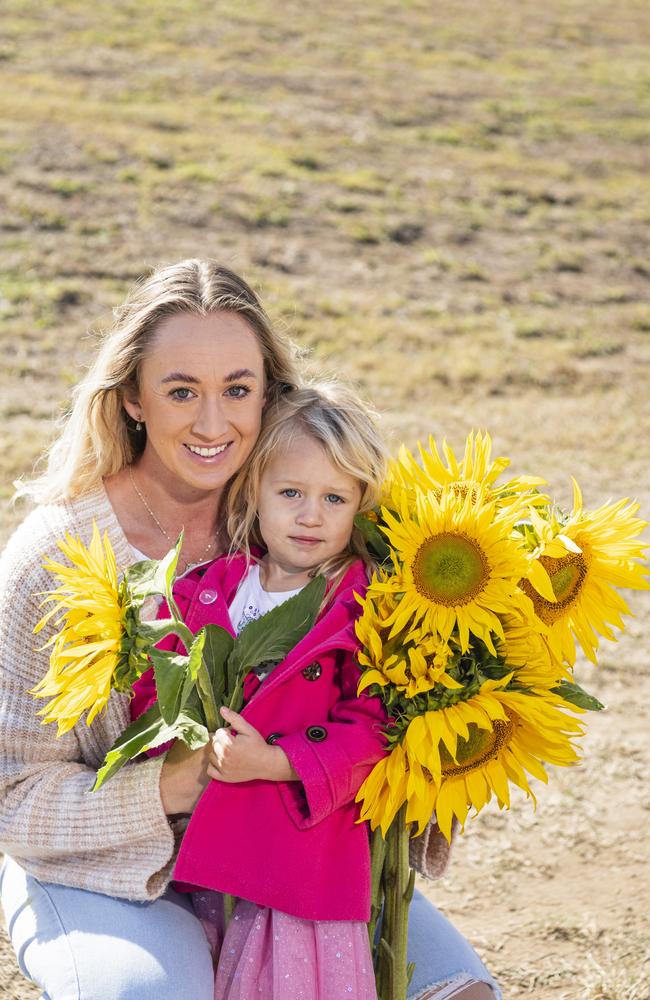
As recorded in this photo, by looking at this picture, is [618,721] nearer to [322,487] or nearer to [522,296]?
[322,487]

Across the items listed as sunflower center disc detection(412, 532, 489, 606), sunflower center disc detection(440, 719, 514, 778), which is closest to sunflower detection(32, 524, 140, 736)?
sunflower center disc detection(412, 532, 489, 606)

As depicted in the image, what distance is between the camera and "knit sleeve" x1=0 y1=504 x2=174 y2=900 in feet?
8.91

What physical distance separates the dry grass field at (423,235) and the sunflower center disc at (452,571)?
203 cm

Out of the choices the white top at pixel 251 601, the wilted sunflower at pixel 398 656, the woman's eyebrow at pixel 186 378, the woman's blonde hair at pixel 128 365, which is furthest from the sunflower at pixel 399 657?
the woman's blonde hair at pixel 128 365

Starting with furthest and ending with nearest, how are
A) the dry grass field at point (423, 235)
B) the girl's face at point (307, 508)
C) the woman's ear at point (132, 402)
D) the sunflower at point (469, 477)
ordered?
the dry grass field at point (423, 235) → the woman's ear at point (132, 402) → the girl's face at point (307, 508) → the sunflower at point (469, 477)

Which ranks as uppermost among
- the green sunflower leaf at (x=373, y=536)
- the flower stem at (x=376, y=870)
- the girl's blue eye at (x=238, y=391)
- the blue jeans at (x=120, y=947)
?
the girl's blue eye at (x=238, y=391)

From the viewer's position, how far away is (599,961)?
391 cm

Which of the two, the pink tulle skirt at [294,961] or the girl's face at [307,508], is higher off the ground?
the girl's face at [307,508]

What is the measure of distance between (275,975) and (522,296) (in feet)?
37.2

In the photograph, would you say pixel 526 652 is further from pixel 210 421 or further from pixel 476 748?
pixel 210 421

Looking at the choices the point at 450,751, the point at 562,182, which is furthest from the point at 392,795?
the point at 562,182

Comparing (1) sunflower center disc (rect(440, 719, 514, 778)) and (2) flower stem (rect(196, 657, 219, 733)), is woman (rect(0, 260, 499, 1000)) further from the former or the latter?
(1) sunflower center disc (rect(440, 719, 514, 778))

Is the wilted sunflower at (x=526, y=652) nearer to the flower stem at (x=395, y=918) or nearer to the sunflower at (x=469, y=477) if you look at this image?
the sunflower at (x=469, y=477)

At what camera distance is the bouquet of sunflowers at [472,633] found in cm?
235
